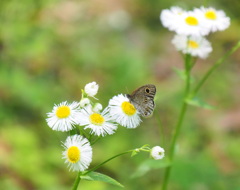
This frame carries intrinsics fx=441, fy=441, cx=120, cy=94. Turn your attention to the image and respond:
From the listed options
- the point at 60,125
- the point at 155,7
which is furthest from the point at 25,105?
the point at 155,7

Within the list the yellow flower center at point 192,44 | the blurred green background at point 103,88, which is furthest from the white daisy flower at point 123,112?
the blurred green background at point 103,88

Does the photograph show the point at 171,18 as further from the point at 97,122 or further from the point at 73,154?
the point at 73,154

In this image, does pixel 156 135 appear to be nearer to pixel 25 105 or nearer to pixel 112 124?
pixel 25 105

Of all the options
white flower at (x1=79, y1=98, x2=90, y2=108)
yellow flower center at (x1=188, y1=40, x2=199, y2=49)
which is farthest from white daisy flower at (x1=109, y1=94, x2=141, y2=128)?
yellow flower center at (x1=188, y1=40, x2=199, y2=49)

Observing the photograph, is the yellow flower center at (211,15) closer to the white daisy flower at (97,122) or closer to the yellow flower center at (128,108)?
the yellow flower center at (128,108)

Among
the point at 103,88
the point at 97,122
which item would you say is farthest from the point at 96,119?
the point at 103,88

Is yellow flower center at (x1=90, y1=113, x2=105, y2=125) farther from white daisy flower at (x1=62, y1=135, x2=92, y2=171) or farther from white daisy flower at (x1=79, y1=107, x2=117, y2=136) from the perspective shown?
white daisy flower at (x1=62, y1=135, x2=92, y2=171)
